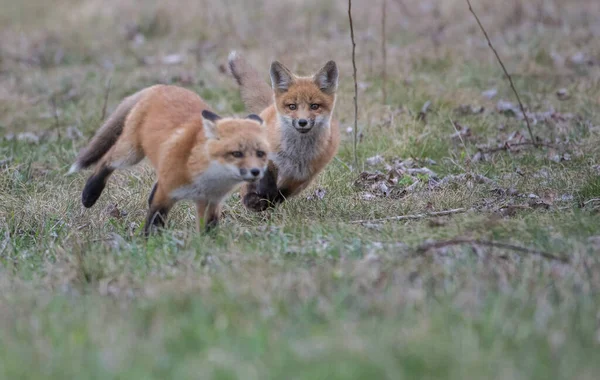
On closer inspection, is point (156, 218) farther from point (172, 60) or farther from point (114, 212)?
point (172, 60)

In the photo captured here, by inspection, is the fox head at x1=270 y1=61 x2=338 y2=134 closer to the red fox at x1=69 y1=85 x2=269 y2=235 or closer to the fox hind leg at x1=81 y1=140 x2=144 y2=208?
the red fox at x1=69 y1=85 x2=269 y2=235

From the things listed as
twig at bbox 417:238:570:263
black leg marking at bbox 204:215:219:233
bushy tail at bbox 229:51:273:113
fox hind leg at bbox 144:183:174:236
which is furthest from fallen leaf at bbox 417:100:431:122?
twig at bbox 417:238:570:263

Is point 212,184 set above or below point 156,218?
above

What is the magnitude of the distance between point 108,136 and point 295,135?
1.61 metres

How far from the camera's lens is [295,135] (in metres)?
7.48

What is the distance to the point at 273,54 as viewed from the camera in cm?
1287

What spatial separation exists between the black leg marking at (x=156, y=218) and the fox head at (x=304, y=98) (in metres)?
1.67

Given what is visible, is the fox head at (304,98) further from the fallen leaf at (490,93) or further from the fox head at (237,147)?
the fallen leaf at (490,93)

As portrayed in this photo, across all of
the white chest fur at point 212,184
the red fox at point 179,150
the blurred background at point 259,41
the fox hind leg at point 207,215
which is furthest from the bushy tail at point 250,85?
the white chest fur at point 212,184

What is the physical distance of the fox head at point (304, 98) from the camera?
7.40 m

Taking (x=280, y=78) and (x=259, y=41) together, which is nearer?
(x=280, y=78)

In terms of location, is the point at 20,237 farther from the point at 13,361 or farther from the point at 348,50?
the point at 348,50

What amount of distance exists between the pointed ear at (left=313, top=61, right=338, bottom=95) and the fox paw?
49.3 inches

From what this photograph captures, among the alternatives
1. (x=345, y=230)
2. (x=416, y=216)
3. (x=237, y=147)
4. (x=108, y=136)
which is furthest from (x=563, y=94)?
(x=237, y=147)
